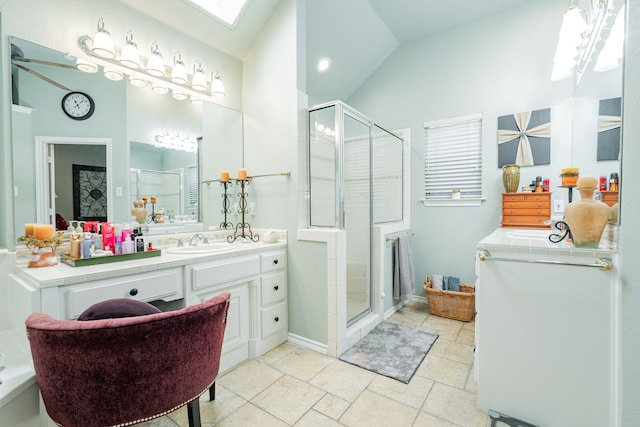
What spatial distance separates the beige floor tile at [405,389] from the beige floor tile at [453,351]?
0.42m

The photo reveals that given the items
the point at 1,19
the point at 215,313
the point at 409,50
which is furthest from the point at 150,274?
the point at 409,50

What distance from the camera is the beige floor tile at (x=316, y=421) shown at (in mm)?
1520

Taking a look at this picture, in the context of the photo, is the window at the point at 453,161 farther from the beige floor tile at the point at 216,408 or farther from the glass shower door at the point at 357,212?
the beige floor tile at the point at 216,408

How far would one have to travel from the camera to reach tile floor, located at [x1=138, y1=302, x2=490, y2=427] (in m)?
1.56

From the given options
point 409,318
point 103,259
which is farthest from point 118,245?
point 409,318

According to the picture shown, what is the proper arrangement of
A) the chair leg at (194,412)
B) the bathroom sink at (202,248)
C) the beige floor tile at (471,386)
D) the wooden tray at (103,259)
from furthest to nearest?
1. the bathroom sink at (202,248)
2. the beige floor tile at (471,386)
3. the wooden tray at (103,259)
4. the chair leg at (194,412)

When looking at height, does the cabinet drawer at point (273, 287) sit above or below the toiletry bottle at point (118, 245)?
below

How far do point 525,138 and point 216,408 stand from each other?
11.1 ft

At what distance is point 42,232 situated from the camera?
5.00ft

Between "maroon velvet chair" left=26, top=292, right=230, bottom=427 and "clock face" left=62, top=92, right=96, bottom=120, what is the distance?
4.52 feet

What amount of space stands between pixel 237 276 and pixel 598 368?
2.05m

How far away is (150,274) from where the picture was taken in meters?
1.60

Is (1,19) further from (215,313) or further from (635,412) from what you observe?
(635,412)

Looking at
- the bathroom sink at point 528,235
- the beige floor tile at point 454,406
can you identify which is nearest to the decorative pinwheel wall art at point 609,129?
the bathroom sink at point 528,235
